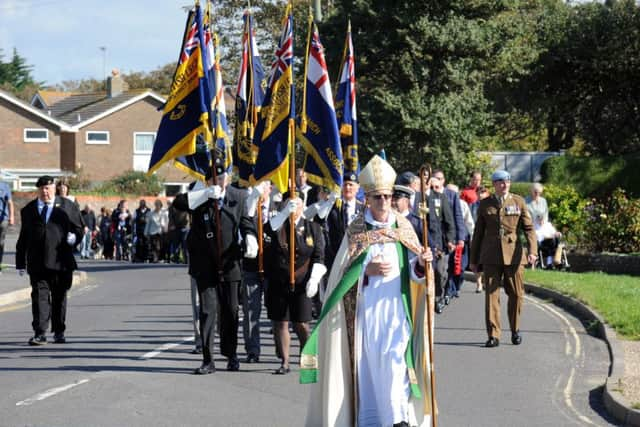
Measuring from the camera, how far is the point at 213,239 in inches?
460

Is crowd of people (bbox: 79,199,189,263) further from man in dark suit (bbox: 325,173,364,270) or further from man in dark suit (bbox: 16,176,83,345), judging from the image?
man in dark suit (bbox: 325,173,364,270)

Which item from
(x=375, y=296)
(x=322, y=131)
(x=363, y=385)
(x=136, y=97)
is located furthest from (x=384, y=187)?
(x=136, y=97)

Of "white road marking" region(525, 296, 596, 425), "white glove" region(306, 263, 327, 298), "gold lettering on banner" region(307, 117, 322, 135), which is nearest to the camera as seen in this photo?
"white road marking" region(525, 296, 596, 425)

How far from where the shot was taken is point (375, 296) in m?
8.39

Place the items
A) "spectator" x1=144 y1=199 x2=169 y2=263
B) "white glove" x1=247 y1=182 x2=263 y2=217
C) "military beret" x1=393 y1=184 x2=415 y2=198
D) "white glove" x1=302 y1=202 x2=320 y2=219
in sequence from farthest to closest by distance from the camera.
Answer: "spectator" x1=144 y1=199 x2=169 y2=263 < "white glove" x1=302 y1=202 x2=320 y2=219 < "white glove" x1=247 y1=182 x2=263 y2=217 < "military beret" x1=393 y1=184 x2=415 y2=198

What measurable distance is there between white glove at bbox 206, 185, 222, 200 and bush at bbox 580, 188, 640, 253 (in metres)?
15.9

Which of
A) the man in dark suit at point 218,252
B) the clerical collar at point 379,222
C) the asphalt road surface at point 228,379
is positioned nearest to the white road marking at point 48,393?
the asphalt road surface at point 228,379

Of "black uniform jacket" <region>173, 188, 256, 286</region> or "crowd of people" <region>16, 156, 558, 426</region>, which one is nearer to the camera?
"crowd of people" <region>16, 156, 558, 426</region>

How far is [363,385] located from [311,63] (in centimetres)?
640

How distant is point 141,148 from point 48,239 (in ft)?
195

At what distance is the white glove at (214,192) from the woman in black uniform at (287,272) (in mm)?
580

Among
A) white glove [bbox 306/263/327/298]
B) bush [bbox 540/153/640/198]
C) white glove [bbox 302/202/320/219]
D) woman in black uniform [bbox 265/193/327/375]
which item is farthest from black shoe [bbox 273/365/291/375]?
bush [bbox 540/153/640/198]

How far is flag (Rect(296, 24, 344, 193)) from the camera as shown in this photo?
13.2 m

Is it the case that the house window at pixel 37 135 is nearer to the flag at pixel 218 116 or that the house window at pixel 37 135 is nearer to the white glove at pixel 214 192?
the flag at pixel 218 116
